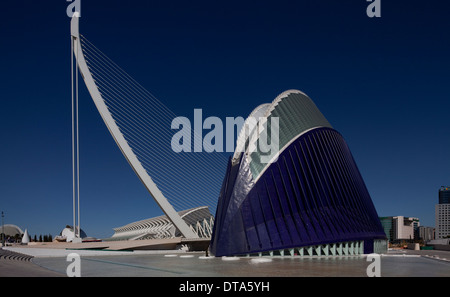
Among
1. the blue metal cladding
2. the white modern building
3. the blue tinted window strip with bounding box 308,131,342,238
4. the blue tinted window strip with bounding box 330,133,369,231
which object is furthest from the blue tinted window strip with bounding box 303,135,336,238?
the white modern building

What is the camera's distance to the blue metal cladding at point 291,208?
1115 inches

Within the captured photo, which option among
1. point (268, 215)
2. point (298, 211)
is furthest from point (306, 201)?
point (268, 215)

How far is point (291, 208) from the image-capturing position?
99.4ft

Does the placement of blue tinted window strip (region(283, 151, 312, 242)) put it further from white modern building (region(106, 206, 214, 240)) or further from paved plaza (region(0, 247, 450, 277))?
white modern building (region(106, 206, 214, 240))

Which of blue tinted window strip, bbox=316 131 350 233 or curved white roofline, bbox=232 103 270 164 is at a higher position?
curved white roofline, bbox=232 103 270 164

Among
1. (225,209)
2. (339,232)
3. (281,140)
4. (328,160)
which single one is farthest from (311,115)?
(225,209)

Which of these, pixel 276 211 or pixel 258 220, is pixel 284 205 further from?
pixel 258 220

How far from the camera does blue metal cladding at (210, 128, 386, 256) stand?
92.9ft

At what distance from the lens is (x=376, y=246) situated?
41219mm

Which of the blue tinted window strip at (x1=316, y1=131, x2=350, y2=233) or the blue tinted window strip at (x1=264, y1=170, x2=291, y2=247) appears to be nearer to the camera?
the blue tinted window strip at (x1=264, y1=170, x2=291, y2=247)

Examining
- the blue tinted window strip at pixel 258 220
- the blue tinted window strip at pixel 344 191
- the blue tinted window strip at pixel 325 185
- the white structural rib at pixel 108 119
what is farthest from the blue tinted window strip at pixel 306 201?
the white structural rib at pixel 108 119

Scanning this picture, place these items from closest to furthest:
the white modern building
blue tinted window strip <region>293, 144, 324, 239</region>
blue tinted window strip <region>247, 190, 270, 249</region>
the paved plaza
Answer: the paved plaza → blue tinted window strip <region>247, 190, 270, 249</region> → blue tinted window strip <region>293, 144, 324, 239</region> → the white modern building

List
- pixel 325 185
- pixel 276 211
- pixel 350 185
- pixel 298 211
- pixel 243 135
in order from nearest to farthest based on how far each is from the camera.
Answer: pixel 276 211, pixel 298 211, pixel 243 135, pixel 325 185, pixel 350 185
